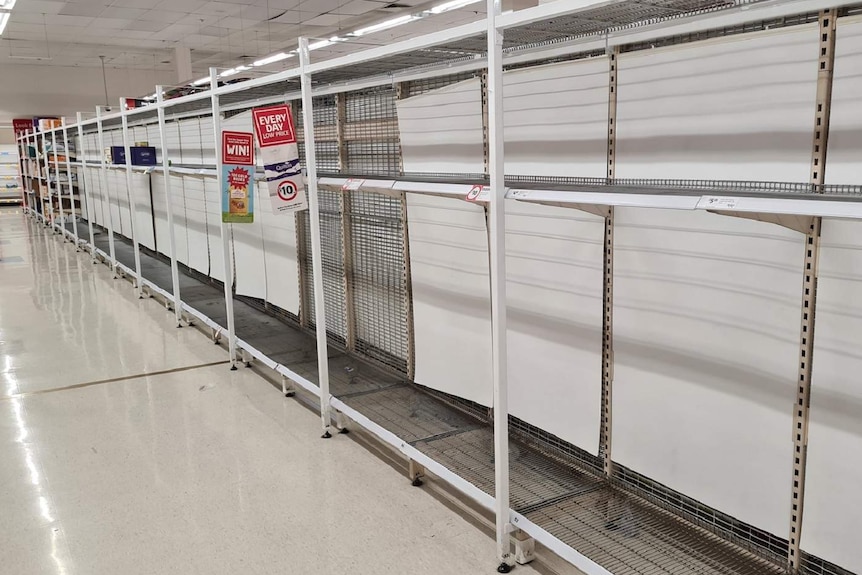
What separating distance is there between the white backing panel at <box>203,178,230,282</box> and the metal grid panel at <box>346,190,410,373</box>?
6.89ft

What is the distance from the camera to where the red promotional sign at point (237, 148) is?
4.53 m

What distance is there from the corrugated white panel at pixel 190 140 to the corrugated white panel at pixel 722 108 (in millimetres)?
5085

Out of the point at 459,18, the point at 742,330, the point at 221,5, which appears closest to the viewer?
the point at 742,330

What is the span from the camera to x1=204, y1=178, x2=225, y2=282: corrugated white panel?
6215 mm

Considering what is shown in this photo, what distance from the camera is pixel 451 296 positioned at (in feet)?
11.8

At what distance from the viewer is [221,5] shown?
39.1ft

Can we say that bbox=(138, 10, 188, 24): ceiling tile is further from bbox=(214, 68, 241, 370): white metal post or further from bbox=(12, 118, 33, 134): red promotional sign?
bbox=(214, 68, 241, 370): white metal post

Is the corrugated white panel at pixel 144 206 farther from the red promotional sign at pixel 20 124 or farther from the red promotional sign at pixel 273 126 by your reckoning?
the red promotional sign at pixel 20 124

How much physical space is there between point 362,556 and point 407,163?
215cm

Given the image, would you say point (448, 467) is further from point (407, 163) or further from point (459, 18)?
point (459, 18)

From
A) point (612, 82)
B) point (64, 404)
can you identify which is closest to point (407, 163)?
point (612, 82)

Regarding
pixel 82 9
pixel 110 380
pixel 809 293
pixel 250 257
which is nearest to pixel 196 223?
pixel 250 257

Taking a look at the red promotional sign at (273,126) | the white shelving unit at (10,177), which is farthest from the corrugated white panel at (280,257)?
the white shelving unit at (10,177)

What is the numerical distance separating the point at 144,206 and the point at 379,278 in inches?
225
